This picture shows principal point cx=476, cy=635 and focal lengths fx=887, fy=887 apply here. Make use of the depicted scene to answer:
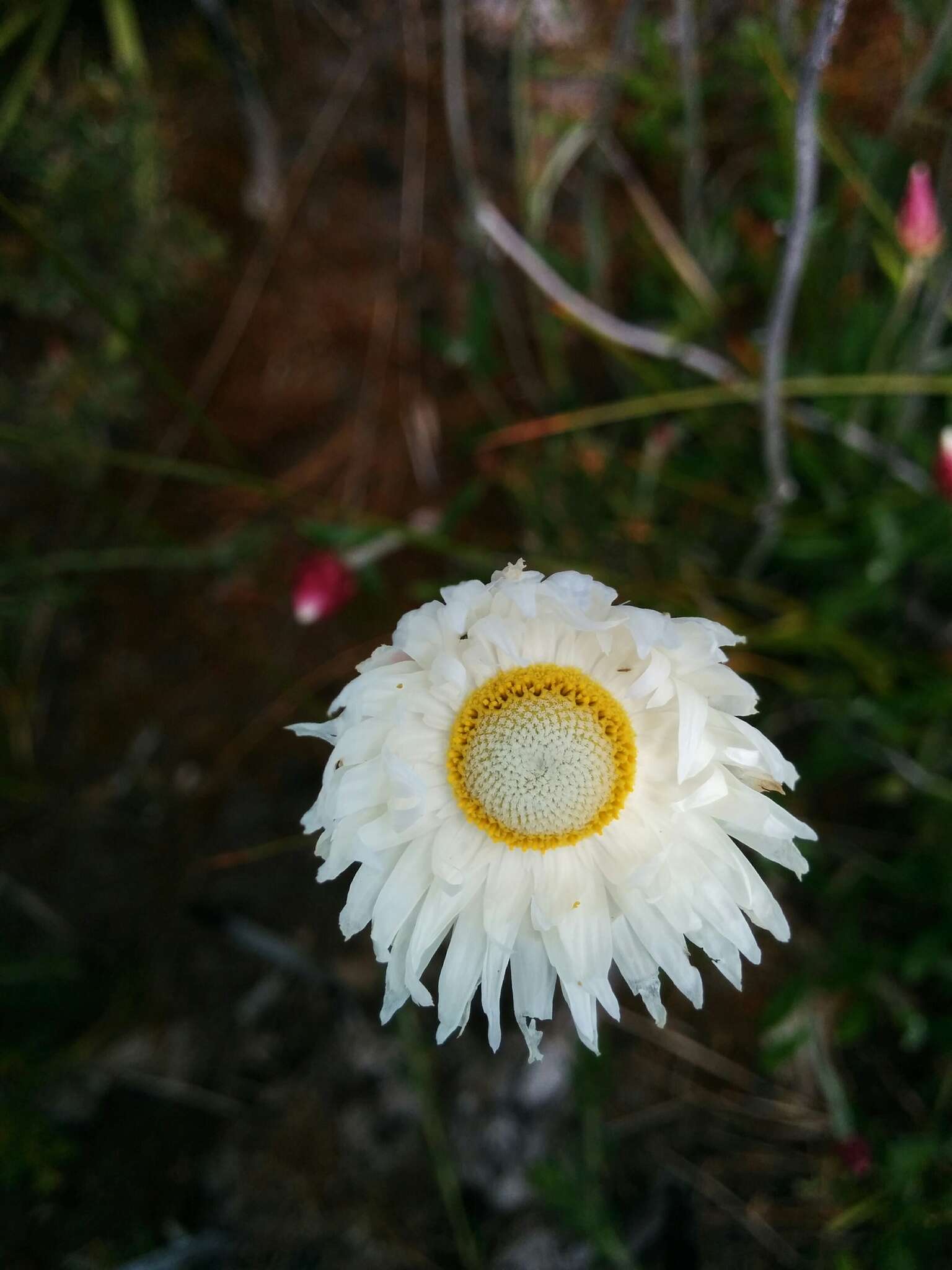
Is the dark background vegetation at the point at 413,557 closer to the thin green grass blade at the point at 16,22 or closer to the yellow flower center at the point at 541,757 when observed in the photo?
the thin green grass blade at the point at 16,22

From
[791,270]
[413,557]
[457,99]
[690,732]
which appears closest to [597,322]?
[791,270]

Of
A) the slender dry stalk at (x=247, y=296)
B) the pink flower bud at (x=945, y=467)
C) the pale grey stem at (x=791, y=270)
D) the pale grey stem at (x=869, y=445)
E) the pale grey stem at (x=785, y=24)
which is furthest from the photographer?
the slender dry stalk at (x=247, y=296)

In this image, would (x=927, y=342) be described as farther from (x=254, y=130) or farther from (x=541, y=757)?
(x=254, y=130)

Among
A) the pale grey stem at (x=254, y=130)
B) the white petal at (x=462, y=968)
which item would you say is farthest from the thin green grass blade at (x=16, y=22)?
the white petal at (x=462, y=968)

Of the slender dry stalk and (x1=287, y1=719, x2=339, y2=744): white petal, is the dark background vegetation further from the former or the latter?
(x1=287, y1=719, x2=339, y2=744): white petal

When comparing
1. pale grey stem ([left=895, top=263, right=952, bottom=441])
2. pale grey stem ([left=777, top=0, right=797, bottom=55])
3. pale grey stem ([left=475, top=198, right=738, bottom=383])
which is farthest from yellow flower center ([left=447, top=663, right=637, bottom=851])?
pale grey stem ([left=777, top=0, right=797, bottom=55])

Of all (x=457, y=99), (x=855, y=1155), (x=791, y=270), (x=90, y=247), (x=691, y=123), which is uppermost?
(x=90, y=247)
